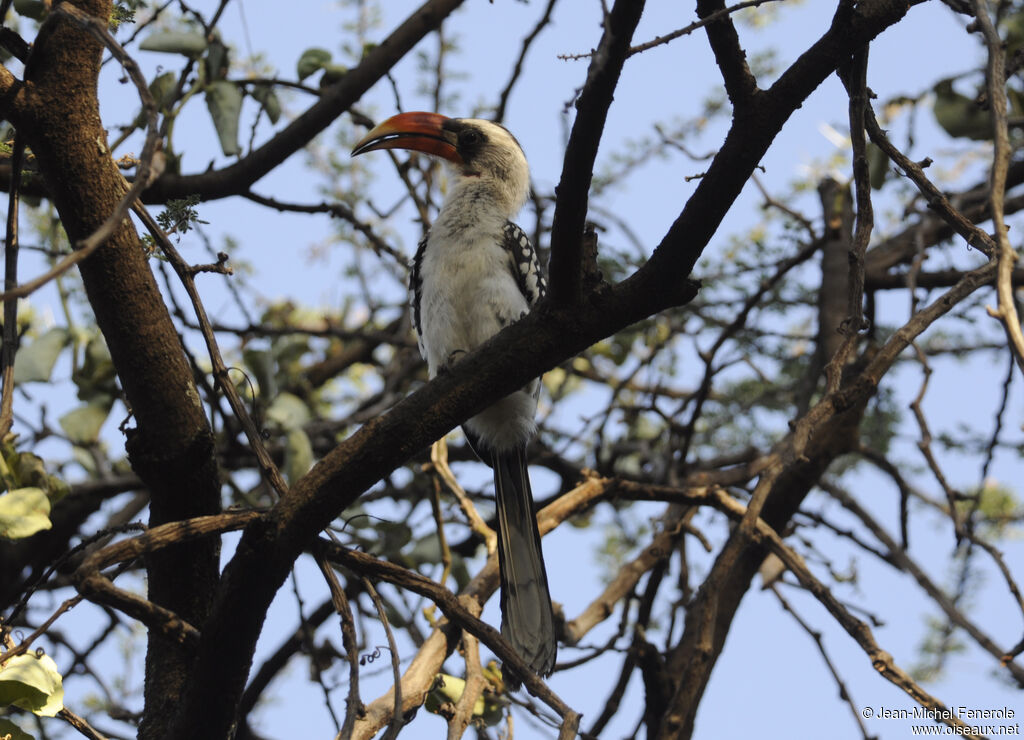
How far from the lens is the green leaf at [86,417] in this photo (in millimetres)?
2900

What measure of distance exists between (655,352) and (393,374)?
44.2 inches

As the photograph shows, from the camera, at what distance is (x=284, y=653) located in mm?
3129

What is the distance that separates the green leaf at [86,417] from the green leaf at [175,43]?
1026mm

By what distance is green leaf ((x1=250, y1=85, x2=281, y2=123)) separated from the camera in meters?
3.17

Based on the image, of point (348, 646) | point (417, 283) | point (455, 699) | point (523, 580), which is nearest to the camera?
point (348, 646)

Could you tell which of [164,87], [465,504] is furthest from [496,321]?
[164,87]

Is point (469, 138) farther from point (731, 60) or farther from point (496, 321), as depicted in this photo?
point (731, 60)

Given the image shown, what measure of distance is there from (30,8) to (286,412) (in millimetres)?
1275

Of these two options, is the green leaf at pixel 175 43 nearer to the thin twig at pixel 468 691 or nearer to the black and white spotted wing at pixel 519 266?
the black and white spotted wing at pixel 519 266

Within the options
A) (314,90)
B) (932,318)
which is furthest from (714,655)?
(314,90)

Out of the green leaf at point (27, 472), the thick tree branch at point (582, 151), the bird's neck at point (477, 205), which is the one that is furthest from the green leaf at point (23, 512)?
the bird's neck at point (477, 205)

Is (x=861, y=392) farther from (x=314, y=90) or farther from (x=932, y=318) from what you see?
(x=314, y=90)

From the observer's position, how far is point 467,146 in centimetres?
375

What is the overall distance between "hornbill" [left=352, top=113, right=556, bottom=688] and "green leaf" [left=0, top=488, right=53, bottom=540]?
1.08 meters
